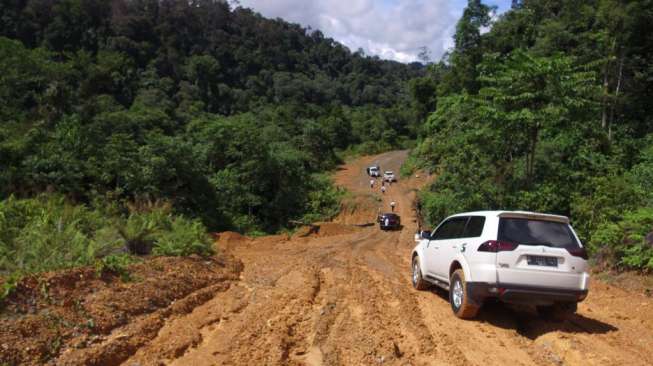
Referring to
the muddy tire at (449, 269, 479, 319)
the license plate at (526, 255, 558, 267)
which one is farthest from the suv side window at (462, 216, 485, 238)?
the license plate at (526, 255, 558, 267)

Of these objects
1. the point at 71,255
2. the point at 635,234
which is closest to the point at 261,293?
the point at 71,255

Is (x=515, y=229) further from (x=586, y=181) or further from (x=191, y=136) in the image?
(x=191, y=136)

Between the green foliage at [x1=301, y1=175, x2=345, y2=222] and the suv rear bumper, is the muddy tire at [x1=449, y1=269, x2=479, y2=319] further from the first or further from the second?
the green foliage at [x1=301, y1=175, x2=345, y2=222]

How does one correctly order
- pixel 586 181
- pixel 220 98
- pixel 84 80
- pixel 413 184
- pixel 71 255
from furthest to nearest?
pixel 220 98
pixel 413 184
pixel 84 80
pixel 586 181
pixel 71 255

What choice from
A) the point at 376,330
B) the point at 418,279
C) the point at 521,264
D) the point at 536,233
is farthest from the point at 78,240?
the point at 536,233

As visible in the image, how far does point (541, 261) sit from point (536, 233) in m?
0.44

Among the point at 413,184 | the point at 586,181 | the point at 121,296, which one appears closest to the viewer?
the point at 121,296

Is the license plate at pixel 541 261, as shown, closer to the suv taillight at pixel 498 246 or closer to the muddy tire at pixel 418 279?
the suv taillight at pixel 498 246

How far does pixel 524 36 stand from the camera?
144 feet

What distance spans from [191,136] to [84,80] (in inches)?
576

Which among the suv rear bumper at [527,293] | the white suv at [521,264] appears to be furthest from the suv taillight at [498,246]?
the suv rear bumper at [527,293]

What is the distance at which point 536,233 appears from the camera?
25.5 feet

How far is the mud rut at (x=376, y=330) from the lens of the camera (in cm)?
608

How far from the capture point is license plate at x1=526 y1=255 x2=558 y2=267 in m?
7.52
